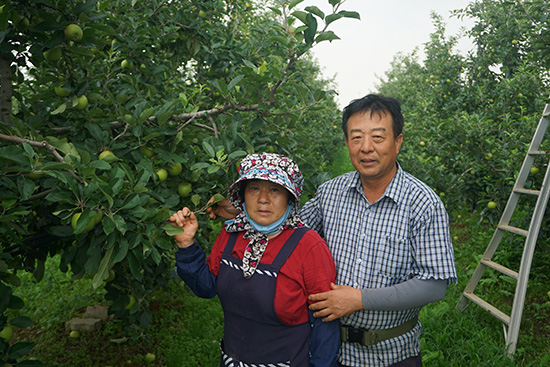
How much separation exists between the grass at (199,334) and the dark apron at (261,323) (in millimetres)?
1221

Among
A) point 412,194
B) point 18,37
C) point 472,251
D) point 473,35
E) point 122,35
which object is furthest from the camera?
point 473,35

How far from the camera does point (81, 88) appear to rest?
6.30 ft

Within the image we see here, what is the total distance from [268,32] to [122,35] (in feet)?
5.76

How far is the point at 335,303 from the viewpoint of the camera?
1311 mm

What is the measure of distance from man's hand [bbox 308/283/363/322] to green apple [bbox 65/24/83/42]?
1.43 m

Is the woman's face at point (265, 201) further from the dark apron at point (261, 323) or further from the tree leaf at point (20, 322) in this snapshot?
the tree leaf at point (20, 322)

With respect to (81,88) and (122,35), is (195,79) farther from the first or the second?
(81,88)

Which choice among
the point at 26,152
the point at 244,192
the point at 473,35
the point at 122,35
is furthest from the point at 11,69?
the point at 473,35

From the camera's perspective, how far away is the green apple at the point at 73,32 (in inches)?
65.7

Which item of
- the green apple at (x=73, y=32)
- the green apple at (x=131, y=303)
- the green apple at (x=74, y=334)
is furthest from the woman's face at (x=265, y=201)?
the green apple at (x=74, y=334)

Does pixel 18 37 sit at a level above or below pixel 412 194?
above

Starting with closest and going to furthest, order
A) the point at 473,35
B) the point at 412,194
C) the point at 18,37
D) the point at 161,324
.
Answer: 1. the point at 412,194
2. the point at 18,37
3. the point at 161,324
4. the point at 473,35

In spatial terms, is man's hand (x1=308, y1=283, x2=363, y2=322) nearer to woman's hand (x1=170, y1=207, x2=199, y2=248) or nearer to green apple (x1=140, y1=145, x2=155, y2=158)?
woman's hand (x1=170, y1=207, x2=199, y2=248)

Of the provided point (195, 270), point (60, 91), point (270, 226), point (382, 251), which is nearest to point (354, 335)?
point (382, 251)
